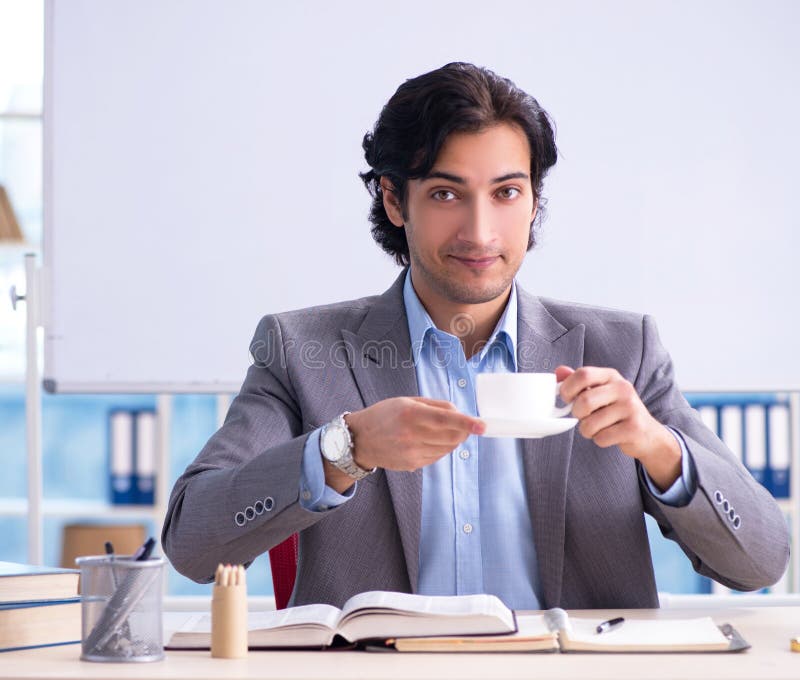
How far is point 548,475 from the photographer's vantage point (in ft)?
5.69

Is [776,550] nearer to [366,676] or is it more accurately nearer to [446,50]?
[366,676]

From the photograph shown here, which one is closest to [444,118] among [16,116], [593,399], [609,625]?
[593,399]

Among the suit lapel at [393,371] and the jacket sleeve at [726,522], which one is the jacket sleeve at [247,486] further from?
the jacket sleeve at [726,522]

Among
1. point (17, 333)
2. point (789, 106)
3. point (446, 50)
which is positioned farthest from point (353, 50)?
point (17, 333)

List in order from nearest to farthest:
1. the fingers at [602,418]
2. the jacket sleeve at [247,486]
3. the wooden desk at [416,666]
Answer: the wooden desk at [416,666] < the fingers at [602,418] < the jacket sleeve at [247,486]

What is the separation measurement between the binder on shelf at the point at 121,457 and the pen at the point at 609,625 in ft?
8.88

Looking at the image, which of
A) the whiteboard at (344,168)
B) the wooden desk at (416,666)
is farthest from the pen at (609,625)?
the whiteboard at (344,168)

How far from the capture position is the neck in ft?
6.27

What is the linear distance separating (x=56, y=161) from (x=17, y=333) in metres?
1.26

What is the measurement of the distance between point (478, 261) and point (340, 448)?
486 mm

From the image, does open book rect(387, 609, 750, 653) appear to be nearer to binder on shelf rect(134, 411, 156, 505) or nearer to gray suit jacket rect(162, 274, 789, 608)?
gray suit jacket rect(162, 274, 789, 608)

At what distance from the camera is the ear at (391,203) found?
6.56 feet

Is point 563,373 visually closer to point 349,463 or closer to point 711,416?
point 349,463

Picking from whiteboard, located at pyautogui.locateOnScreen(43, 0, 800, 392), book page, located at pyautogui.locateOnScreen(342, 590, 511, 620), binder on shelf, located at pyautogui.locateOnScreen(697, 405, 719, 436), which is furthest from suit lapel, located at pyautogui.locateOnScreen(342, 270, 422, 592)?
binder on shelf, located at pyautogui.locateOnScreen(697, 405, 719, 436)
